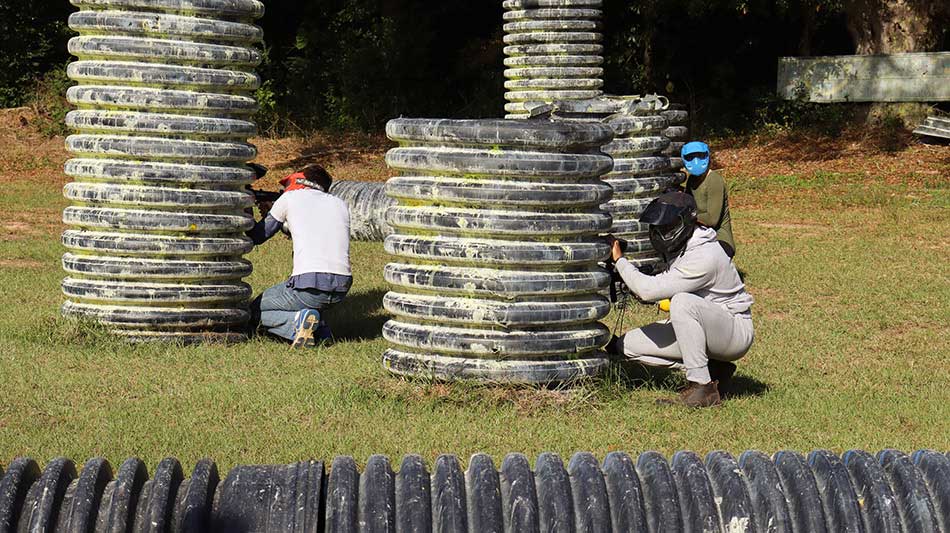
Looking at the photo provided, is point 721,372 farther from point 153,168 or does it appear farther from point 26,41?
point 26,41

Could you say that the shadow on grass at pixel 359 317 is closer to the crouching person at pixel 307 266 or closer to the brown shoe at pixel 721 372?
the crouching person at pixel 307 266

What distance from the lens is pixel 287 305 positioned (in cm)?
1043

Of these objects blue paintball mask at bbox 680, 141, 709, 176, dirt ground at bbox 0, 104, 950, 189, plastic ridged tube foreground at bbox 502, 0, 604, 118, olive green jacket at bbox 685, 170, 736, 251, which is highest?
plastic ridged tube foreground at bbox 502, 0, 604, 118

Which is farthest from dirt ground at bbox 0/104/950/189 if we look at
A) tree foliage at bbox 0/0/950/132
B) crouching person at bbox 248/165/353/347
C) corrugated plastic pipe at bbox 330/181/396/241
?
crouching person at bbox 248/165/353/347

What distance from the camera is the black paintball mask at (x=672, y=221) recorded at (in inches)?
327

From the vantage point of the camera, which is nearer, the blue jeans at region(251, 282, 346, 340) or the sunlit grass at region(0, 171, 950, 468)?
the sunlit grass at region(0, 171, 950, 468)

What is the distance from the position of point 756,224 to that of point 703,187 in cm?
745

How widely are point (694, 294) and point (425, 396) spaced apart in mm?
1811

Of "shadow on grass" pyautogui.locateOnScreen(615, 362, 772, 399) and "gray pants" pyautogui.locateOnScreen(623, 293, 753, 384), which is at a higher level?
"gray pants" pyautogui.locateOnScreen(623, 293, 753, 384)

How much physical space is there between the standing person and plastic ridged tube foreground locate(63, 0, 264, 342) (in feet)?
12.9

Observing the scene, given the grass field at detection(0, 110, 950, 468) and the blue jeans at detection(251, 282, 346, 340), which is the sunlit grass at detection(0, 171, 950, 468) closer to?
the grass field at detection(0, 110, 950, 468)

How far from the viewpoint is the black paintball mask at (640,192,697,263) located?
327 inches

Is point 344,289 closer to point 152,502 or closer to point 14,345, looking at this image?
point 14,345

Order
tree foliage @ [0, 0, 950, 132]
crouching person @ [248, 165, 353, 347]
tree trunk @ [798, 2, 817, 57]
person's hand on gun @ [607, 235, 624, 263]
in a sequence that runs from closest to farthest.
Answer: person's hand on gun @ [607, 235, 624, 263] → crouching person @ [248, 165, 353, 347] → tree trunk @ [798, 2, 817, 57] → tree foliage @ [0, 0, 950, 132]
